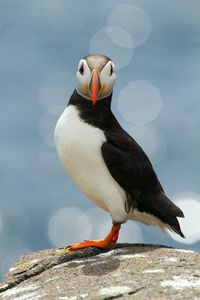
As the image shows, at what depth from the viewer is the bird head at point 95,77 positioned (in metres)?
8.53

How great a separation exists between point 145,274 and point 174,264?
0.52 m

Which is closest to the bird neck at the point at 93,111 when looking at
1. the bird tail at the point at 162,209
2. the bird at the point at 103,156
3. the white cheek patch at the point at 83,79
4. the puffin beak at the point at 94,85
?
the bird at the point at 103,156

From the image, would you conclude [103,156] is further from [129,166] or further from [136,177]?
[136,177]

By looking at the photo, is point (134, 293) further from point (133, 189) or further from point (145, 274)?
point (133, 189)

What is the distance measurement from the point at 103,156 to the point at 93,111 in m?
0.58

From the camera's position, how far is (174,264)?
788cm

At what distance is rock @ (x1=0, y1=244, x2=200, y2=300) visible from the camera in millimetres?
6945

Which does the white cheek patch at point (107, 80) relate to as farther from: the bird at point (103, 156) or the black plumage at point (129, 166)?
→ the black plumage at point (129, 166)

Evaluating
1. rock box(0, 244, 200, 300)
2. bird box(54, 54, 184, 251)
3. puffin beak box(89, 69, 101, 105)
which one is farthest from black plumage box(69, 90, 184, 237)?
rock box(0, 244, 200, 300)

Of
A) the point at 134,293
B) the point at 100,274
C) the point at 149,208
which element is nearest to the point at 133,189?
the point at 149,208

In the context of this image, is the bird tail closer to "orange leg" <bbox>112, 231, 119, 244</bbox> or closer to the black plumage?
the black plumage

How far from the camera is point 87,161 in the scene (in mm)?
8672

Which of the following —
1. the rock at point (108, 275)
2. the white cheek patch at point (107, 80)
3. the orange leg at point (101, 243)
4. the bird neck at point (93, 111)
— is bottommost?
the rock at point (108, 275)

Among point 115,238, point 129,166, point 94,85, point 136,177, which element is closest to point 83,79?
point 94,85
